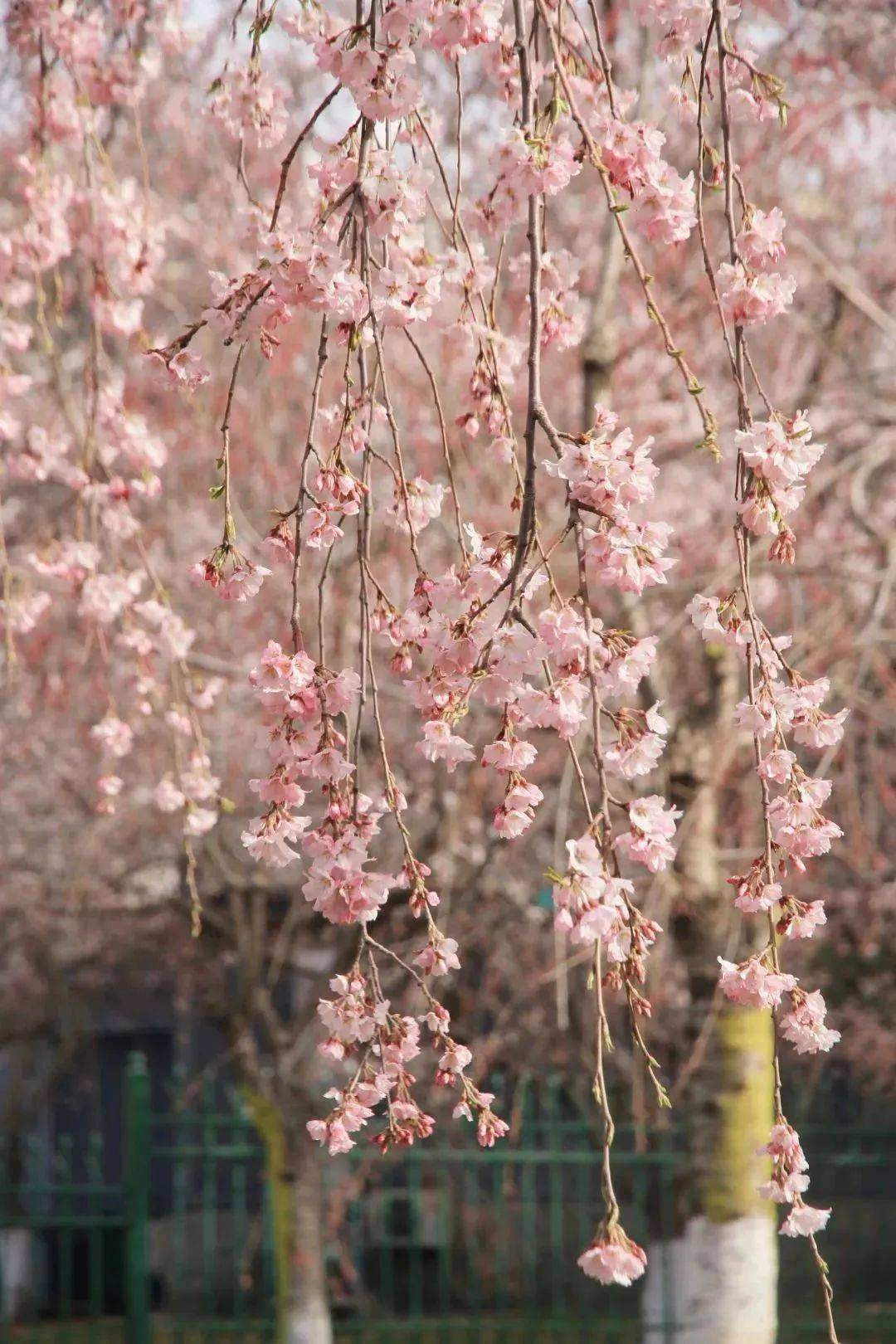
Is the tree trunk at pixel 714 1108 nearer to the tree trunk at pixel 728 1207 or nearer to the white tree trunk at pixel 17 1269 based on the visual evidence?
the tree trunk at pixel 728 1207

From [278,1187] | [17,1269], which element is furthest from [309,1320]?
[17,1269]

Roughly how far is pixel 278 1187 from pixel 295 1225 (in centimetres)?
20

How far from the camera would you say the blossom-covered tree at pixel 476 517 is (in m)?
1.86

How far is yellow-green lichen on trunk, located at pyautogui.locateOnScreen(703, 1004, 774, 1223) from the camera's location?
5.20 meters

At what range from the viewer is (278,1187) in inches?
321

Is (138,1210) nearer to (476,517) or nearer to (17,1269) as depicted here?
(476,517)

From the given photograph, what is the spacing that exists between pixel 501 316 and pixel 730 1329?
4.12m

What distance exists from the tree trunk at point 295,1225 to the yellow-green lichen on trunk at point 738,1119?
10.4ft

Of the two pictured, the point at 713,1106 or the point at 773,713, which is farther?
the point at 713,1106

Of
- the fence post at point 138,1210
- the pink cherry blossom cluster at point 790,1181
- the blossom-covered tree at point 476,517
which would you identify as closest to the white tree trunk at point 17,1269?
the blossom-covered tree at point 476,517

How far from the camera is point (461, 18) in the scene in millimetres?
2061

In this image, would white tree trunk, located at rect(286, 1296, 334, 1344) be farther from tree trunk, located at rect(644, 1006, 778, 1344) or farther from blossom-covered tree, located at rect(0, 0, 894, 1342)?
tree trunk, located at rect(644, 1006, 778, 1344)

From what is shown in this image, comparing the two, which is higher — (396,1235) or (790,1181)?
(790,1181)

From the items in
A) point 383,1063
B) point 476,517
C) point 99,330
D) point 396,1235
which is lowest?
point 396,1235
